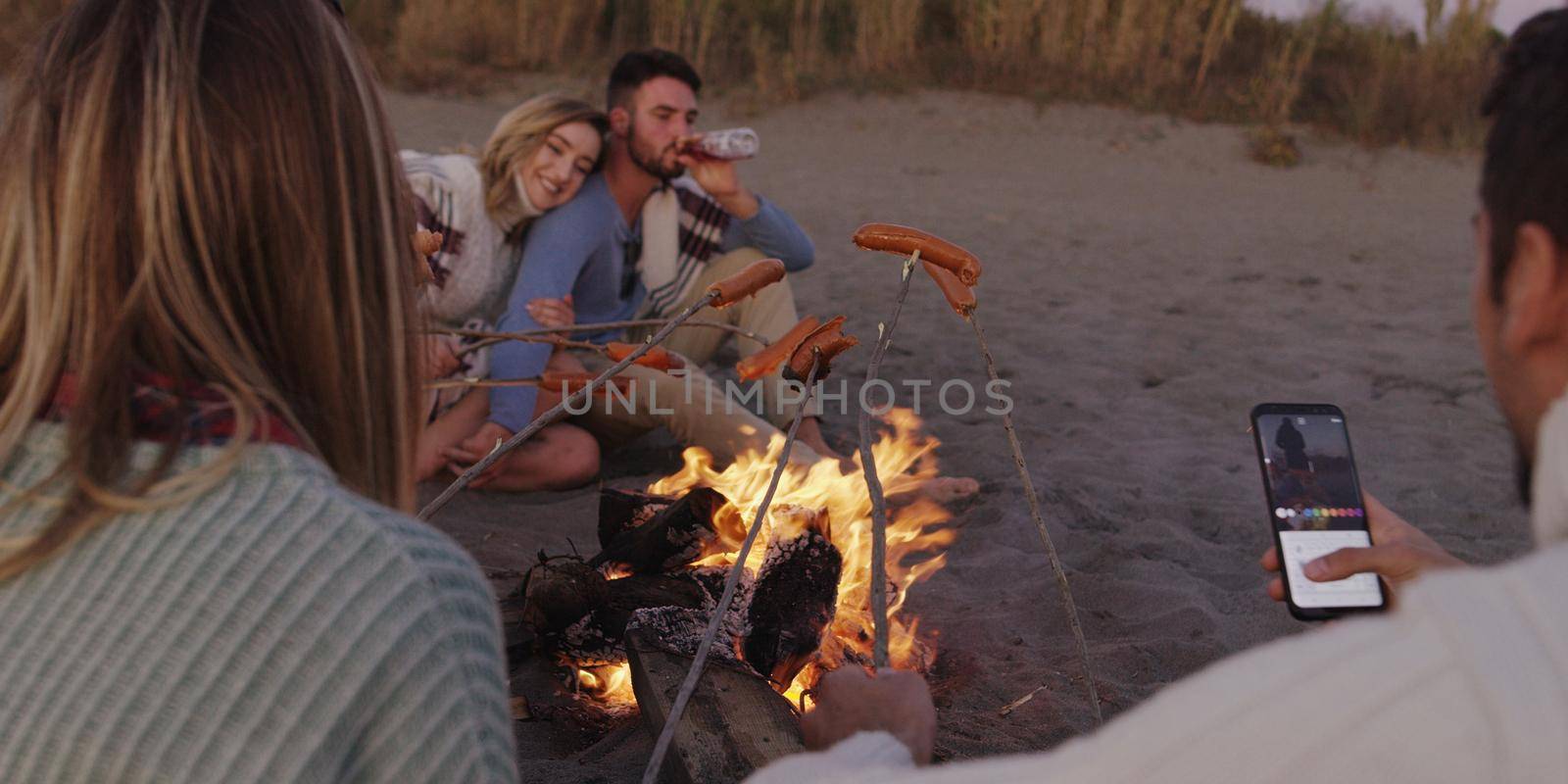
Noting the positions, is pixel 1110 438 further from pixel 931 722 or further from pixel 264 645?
pixel 264 645

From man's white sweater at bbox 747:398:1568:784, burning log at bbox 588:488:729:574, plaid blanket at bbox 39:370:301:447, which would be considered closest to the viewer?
man's white sweater at bbox 747:398:1568:784

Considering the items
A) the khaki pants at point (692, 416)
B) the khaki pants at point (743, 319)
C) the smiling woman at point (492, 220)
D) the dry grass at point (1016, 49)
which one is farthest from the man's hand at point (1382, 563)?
the dry grass at point (1016, 49)

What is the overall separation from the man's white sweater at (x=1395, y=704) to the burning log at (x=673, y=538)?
1774 millimetres

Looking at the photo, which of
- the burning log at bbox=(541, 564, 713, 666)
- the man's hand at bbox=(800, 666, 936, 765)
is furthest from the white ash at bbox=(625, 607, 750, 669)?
the man's hand at bbox=(800, 666, 936, 765)

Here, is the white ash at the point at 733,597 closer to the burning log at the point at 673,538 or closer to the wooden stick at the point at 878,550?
the burning log at the point at 673,538

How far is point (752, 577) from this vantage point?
232cm

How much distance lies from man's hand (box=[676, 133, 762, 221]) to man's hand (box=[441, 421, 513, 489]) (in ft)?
3.83

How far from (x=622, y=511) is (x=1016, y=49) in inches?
389

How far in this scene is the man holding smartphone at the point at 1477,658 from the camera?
687 millimetres

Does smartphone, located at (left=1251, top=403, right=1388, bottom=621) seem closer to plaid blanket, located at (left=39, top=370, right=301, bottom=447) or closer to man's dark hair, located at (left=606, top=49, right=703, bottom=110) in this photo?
plaid blanket, located at (left=39, top=370, right=301, bottom=447)

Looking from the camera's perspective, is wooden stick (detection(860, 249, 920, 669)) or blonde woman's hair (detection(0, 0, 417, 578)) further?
wooden stick (detection(860, 249, 920, 669))

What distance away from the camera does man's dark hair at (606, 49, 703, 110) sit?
4297mm

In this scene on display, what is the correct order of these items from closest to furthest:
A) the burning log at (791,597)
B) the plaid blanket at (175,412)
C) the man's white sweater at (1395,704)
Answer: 1. the man's white sweater at (1395,704)
2. the plaid blanket at (175,412)
3. the burning log at (791,597)

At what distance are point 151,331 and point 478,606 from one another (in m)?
0.37
